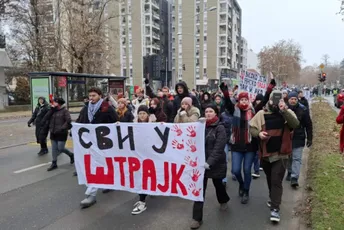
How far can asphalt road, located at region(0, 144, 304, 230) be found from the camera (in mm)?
4203

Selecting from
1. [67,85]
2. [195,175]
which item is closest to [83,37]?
[67,85]

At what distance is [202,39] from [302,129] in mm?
72110

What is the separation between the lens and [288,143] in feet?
14.0

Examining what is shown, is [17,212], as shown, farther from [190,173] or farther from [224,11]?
[224,11]

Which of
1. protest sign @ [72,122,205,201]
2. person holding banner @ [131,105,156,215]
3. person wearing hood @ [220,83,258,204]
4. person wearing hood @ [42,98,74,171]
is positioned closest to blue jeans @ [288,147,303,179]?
person wearing hood @ [220,83,258,204]

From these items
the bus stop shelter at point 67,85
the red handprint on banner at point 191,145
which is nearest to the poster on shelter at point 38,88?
the bus stop shelter at point 67,85

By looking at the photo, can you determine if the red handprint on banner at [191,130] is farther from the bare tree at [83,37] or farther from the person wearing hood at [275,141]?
the bare tree at [83,37]

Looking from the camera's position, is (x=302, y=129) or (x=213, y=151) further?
(x=302, y=129)

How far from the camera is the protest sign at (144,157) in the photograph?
423cm

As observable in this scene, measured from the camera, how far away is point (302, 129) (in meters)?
5.91

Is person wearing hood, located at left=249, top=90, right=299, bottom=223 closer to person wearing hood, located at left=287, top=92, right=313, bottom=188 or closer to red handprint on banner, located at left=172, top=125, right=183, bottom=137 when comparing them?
red handprint on banner, located at left=172, top=125, right=183, bottom=137

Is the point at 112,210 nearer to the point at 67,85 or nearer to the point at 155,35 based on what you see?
the point at 67,85

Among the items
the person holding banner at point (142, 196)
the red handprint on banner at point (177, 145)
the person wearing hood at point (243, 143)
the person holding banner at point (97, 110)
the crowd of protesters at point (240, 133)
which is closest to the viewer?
the crowd of protesters at point (240, 133)

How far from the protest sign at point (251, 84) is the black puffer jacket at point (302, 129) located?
9.83 feet
